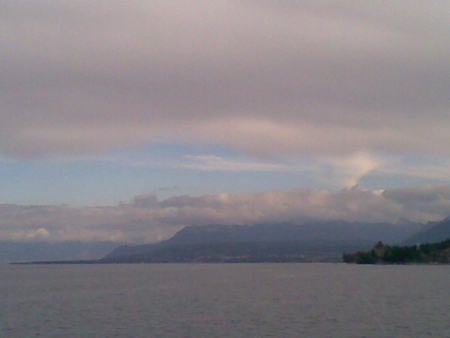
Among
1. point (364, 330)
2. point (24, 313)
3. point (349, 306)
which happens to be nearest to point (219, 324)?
point (364, 330)

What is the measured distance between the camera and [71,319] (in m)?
83.8

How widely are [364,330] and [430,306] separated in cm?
3031

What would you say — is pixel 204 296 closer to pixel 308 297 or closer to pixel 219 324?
pixel 308 297

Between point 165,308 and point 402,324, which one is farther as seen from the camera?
point 165,308

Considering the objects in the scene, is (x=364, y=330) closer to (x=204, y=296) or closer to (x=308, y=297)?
(x=308, y=297)

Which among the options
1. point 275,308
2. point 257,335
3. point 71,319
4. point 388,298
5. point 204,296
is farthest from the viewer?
point 204,296

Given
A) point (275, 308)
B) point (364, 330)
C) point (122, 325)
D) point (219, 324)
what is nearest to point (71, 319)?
point (122, 325)

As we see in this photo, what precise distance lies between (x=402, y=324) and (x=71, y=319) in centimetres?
4302

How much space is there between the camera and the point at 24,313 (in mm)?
93500

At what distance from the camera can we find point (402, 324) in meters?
75.2

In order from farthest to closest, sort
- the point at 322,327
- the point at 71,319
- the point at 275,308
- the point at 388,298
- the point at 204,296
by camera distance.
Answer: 1. the point at 204,296
2. the point at 388,298
3. the point at 275,308
4. the point at 71,319
5. the point at 322,327

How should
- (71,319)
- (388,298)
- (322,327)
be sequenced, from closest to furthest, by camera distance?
(322,327) → (71,319) → (388,298)

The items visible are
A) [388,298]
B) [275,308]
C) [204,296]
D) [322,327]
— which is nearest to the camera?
[322,327]

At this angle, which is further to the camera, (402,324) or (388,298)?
(388,298)
